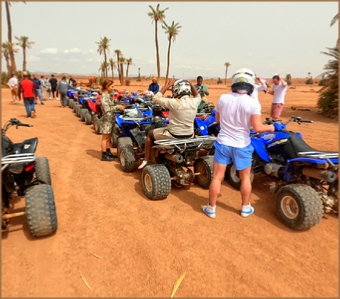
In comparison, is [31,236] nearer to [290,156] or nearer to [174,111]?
[174,111]

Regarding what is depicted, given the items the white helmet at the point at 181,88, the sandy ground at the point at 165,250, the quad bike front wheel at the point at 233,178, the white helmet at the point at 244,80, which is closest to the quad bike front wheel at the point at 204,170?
the sandy ground at the point at 165,250

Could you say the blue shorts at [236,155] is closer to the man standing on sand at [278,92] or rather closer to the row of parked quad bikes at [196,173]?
the row of parked quad bikes at [196,173]

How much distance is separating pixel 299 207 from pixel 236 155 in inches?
37.4

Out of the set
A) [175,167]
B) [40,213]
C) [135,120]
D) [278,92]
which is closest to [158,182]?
[175,167]

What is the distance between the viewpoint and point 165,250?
9.57 feet

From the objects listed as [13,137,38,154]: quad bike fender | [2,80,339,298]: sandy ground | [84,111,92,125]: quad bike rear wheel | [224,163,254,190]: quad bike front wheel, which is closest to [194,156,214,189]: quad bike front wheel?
[2,80,339,298]: sandy ground

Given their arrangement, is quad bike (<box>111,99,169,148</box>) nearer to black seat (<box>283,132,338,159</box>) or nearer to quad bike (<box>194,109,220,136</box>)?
quad bike (<box>194,109,220,136</box>)

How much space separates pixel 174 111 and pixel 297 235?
235 cm

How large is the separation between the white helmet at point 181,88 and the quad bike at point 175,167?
2.32 feet

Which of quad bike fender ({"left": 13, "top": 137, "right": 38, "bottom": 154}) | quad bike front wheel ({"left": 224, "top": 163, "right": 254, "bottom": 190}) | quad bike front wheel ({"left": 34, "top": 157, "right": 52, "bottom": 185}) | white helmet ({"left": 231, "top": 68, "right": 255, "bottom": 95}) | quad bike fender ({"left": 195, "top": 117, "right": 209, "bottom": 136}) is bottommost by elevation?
quad bike front wheel ({"left": 224, "top": 163, "right": 254, "bottom": 190})

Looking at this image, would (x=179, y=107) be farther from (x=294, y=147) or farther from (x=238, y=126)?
(x=294, y=147)

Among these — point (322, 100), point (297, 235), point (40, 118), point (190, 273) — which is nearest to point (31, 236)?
point (190, 273)

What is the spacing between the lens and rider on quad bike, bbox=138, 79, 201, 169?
399 cm

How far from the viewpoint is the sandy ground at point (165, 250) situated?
2.41 meters
